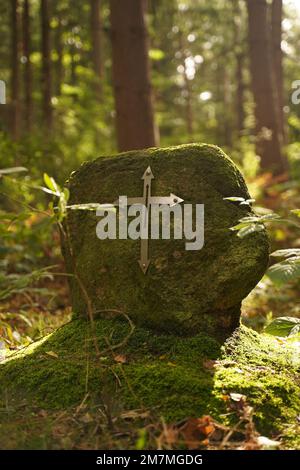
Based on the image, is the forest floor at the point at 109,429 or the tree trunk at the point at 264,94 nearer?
the forest floor at the point at 109,429

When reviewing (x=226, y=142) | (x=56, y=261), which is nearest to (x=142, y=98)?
(x=56, y=261)

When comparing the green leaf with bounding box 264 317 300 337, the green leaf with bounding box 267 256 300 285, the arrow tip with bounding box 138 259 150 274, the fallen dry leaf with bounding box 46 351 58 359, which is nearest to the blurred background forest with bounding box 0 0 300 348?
the green leaf with bounding box 267 256 300 285

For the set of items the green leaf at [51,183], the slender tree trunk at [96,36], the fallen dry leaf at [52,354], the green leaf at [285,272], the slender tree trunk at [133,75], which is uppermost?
the slender tree trunk at [96,36]

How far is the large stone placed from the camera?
3385 millimetres

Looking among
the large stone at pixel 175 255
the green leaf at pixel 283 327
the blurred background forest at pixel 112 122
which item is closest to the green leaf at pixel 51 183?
the blurred background forest at pixel 112 122

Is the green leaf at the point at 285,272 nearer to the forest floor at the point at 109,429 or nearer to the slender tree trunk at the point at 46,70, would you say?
the forest floor at the point at 109,429

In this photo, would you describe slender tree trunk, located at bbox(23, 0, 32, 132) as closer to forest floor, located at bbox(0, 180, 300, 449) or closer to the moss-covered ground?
the moss-covered ground

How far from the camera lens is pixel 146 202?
358 cm

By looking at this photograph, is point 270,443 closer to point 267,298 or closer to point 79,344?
point 79,344

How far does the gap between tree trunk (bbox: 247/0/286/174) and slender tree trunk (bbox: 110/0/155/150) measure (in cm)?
513

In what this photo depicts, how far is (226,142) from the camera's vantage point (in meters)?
25.9

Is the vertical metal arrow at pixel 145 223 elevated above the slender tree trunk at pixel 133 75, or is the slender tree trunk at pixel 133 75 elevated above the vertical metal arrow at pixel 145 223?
the slender tree trunk at pixel 133 75

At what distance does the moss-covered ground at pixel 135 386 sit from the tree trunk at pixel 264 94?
9.15 m

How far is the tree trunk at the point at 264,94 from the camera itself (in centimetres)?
1210
